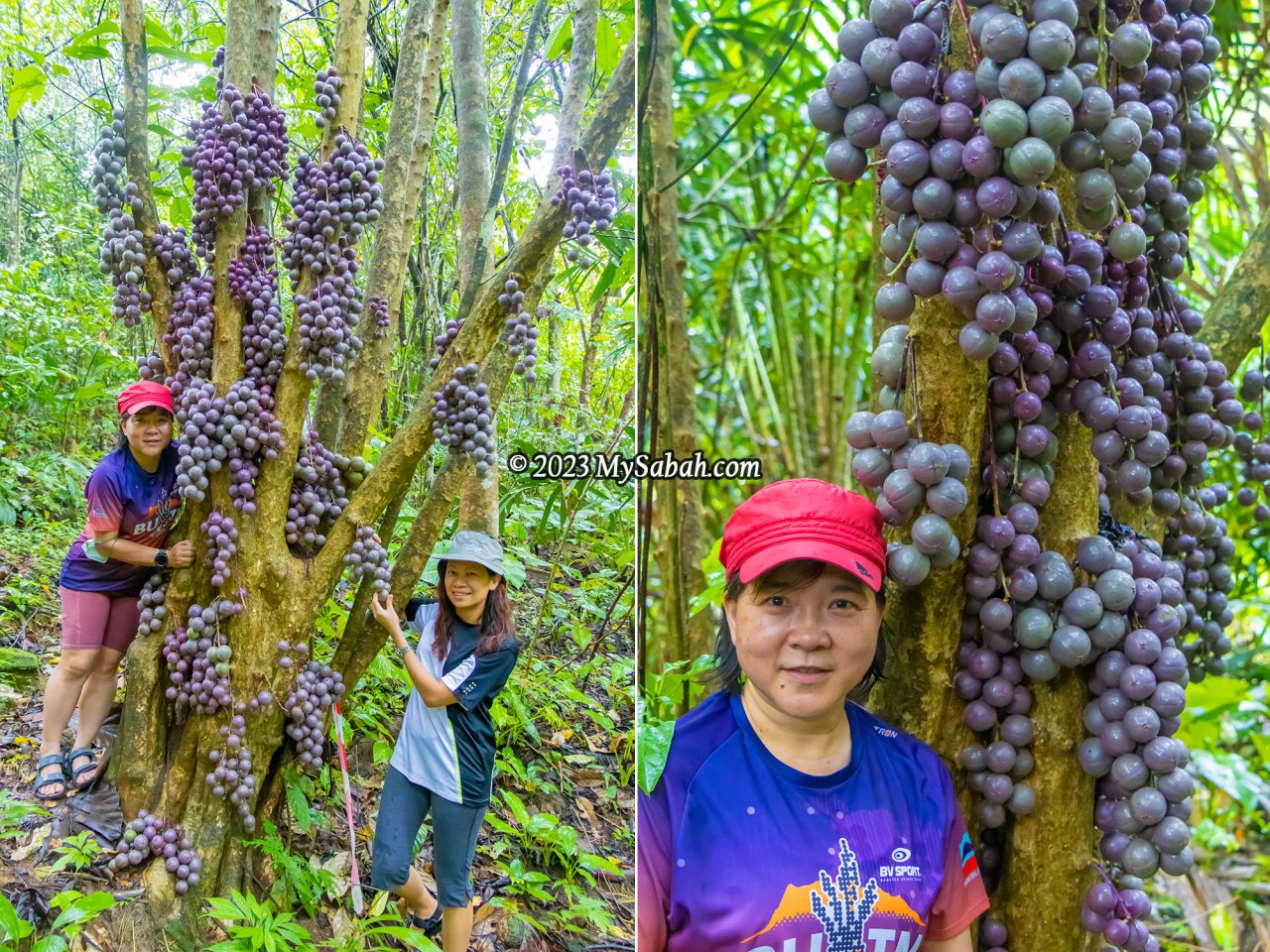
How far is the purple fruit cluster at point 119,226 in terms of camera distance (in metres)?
1.68

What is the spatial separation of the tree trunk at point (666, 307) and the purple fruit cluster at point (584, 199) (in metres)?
0.13

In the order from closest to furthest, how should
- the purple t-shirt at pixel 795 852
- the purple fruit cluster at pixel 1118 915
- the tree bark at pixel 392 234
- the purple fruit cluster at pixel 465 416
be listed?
the purple t-shirt at pixel 795 852 → the purple fruit cluster at pixel 1118 915 → the purple fruit cluster at pixel 465 416 → the tree bark at pixel 392 234

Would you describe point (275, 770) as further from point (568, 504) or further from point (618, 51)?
point (618, 51)

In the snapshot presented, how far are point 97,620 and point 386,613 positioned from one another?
0.51 metres

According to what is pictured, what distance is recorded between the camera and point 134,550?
1.70 meters

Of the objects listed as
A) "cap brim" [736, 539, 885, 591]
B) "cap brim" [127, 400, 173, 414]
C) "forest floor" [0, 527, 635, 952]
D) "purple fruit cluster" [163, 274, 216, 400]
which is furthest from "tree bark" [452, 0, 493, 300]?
"cap brim" [736, 539, 885, 591]

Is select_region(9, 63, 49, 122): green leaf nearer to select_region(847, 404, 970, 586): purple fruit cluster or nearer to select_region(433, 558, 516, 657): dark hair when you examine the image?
select_region(433, 558, 516, 657): dark hair

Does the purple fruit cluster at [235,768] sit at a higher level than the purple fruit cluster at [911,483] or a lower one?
lower

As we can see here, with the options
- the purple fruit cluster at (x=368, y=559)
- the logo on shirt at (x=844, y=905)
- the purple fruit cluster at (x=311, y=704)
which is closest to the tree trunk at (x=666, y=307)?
the logo on shirt at (x=844, y=905)

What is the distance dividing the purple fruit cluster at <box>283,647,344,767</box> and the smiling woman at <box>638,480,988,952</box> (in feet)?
3.00

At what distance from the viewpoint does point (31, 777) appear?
1633mm

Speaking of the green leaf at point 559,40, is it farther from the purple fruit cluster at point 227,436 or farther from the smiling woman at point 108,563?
the smiling woman at point 108,563

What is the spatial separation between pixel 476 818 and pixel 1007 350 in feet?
4.03

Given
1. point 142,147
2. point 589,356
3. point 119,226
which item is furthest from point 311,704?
point 142,147
